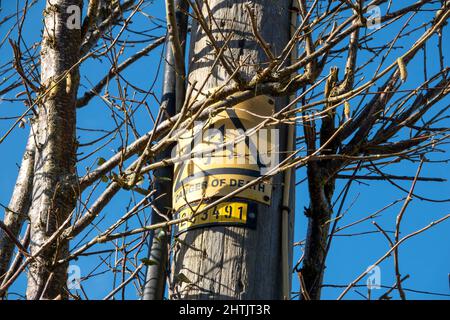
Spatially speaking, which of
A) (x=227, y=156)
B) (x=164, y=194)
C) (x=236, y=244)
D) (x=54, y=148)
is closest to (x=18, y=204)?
(x=54, y=148)

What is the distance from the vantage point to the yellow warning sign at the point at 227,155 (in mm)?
3270

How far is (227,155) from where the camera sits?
3291 millimetres

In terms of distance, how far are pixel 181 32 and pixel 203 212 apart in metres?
1.42

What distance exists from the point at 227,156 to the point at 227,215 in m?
0.25

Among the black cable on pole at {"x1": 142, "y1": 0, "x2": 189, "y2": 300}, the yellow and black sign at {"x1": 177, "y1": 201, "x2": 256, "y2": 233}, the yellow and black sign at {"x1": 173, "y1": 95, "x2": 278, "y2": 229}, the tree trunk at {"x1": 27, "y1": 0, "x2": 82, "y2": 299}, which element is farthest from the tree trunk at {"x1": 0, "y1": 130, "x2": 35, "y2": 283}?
the yellow and black sign at {"x1": 177, "y1": 201, "x2": 256, "y2": 233}

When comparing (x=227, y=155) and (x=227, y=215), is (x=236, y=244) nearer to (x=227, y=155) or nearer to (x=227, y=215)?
(x=227, y=215)

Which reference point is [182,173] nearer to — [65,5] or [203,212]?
[203,212]

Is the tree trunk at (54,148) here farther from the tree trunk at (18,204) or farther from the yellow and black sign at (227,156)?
the tree trunk at (18,204)

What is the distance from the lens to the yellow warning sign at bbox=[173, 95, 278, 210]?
129 inches

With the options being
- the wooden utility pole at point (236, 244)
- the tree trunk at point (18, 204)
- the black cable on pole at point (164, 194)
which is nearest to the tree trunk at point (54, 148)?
the black cable on pole at point (164, 194)

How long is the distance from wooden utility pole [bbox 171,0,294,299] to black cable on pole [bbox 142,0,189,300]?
0.63ft
